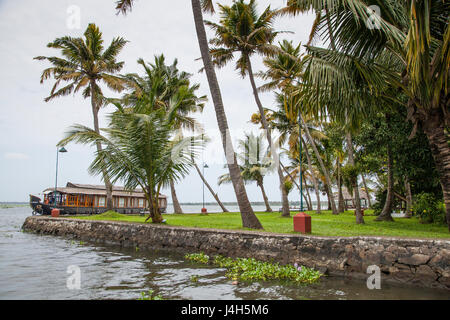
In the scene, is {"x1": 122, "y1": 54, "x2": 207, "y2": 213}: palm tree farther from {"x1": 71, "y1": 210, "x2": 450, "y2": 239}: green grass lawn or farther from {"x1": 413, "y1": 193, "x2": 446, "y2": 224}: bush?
{"x1": 413, "y1": 193, "x2": 446, "y2": 224}: bush

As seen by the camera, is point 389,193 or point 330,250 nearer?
point 330,250

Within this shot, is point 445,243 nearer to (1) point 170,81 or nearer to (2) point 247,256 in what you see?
(2) point 247,256

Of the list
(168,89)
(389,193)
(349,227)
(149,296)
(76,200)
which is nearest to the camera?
(149,296)

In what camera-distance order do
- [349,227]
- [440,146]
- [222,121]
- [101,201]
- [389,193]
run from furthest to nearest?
[101,201] < [389,193] < [349,227] < [222,121] < [440,146]

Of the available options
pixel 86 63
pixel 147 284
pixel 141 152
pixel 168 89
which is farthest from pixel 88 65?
pixel 147 284

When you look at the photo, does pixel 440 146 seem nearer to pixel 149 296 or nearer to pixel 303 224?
pixel 303 224

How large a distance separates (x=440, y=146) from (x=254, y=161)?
82.3 feet

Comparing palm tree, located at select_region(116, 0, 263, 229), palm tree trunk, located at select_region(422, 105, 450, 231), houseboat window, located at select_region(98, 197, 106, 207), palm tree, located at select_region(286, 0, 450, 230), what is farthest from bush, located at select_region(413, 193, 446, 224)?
houseboat window, located at select_region(98, 197, 106, 207)

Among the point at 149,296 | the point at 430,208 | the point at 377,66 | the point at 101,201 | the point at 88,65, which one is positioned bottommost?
the point at 149,296

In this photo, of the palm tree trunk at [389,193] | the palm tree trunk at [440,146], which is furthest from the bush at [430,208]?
the palm tree trunk at [440,146]

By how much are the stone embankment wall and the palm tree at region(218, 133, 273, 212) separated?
2176 cm

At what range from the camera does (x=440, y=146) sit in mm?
7410
